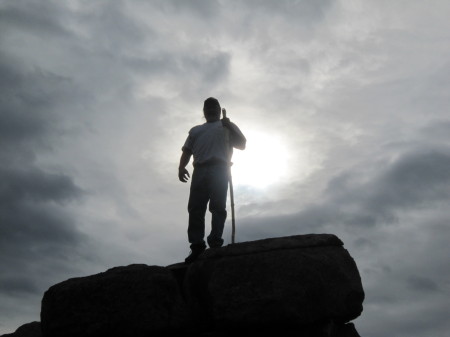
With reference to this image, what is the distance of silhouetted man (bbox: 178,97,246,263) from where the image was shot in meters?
8.59

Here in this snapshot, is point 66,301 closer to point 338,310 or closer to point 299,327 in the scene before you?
point 299,327

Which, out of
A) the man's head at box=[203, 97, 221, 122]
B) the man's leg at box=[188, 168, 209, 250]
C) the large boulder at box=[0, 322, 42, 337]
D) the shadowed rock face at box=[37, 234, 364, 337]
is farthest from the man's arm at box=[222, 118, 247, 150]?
the large boulder at box=[0, 322, 42, 337]

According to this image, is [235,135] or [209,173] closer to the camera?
[209,173]

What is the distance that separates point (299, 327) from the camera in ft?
23.3

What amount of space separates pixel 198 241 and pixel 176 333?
1590 millimetres

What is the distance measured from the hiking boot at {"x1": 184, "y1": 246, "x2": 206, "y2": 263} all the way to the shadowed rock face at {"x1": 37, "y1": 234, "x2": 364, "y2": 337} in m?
0.48

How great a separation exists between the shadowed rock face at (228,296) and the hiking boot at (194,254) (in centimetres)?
48

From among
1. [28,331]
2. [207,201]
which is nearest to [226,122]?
[207,201]

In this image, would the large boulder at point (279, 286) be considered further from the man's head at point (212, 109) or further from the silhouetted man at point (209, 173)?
the man's head at point (212, 109)

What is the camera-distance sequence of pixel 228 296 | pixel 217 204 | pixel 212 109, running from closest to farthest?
pixel 228 296 < pixel 217 204 < pixel 212 109

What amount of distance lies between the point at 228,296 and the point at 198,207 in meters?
1.99

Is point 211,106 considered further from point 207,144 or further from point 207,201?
point 207,201

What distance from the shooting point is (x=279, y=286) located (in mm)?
6965

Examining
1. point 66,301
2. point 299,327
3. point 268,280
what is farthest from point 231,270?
point 66,301
